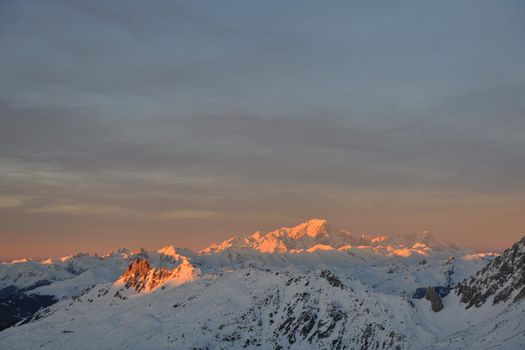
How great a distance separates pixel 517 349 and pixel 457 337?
36049 mm

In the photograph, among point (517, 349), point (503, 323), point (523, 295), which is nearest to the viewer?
point (517, 349)

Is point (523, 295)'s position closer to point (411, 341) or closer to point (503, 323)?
point (503, 323)

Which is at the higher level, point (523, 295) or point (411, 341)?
point (523, 295)

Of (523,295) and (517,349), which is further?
(523,295)

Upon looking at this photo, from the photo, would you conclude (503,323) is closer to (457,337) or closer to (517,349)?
(457,337)

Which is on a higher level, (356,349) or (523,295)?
(523,295)

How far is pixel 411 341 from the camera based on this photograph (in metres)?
194

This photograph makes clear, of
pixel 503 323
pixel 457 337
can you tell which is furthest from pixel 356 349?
pixel 503 323

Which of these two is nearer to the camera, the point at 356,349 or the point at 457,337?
the point at 457,337

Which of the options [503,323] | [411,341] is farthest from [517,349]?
[411,341]

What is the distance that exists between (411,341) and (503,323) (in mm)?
28827

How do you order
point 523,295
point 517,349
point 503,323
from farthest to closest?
point 523,295 < point 503,323 < point 517,349

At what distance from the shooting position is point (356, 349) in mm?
199375

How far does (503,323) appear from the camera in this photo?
6944 inches
